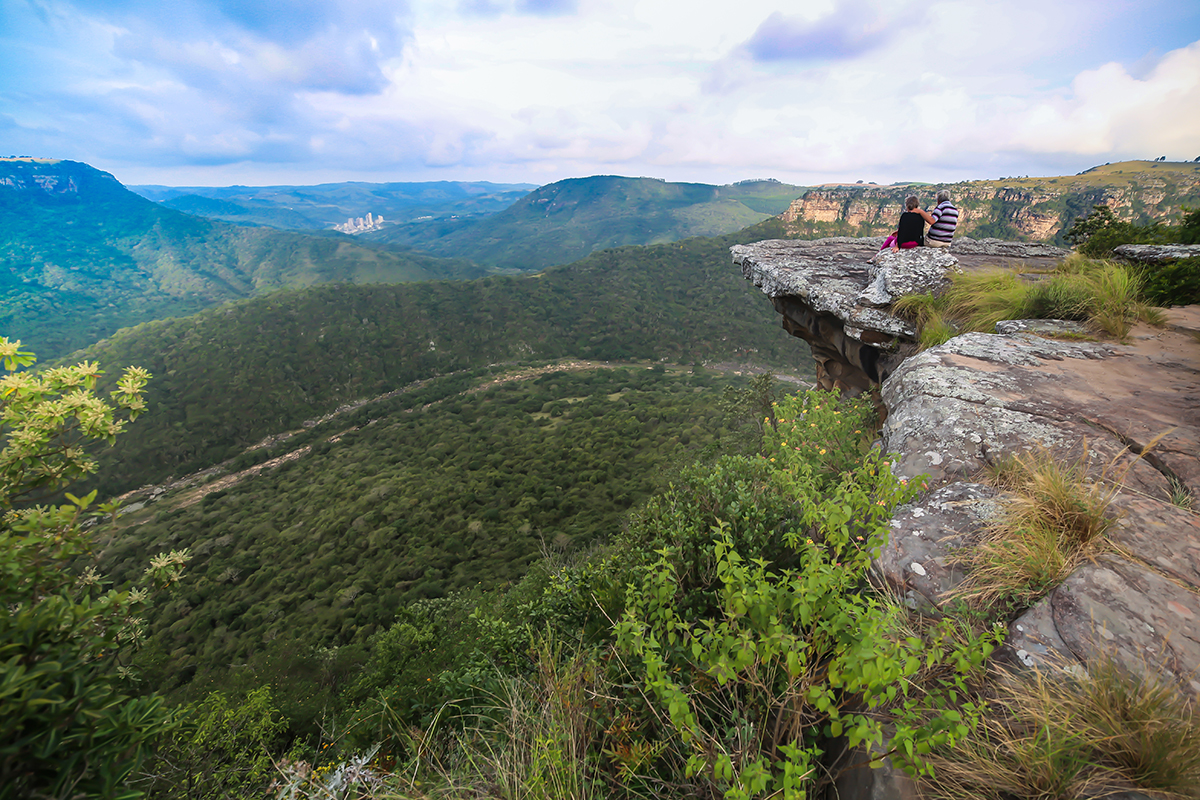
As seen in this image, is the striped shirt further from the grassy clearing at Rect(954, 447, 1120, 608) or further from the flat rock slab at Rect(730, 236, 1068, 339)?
the grassy clearing at Rect(954, 447, 1120, 608)

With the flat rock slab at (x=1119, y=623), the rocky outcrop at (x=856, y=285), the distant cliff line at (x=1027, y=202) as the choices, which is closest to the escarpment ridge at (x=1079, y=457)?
the flat rock slab at (x=1119, y=623)

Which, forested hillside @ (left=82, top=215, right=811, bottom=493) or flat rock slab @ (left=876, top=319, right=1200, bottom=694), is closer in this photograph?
flat rock slab @ (left=876, top=319, right=1200, bottom=694)

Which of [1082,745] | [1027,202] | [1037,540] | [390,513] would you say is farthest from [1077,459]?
[1027,202]

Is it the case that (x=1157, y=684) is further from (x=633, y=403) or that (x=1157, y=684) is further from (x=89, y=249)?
(x=89, y=249)

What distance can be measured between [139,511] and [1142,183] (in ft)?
492

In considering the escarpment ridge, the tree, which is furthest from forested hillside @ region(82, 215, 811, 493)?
the escarpment ridge

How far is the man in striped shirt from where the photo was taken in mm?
8836

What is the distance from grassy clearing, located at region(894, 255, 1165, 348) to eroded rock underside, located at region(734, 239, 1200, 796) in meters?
0.34

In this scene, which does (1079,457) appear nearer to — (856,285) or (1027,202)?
(856,285)

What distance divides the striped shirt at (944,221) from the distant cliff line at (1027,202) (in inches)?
2611

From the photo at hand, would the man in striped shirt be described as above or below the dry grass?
above

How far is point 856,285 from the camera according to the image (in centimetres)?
915

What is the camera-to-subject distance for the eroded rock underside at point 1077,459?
7.32ft

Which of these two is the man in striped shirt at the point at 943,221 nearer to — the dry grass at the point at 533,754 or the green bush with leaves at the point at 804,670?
the green bush with leaves at the point at 804,670
